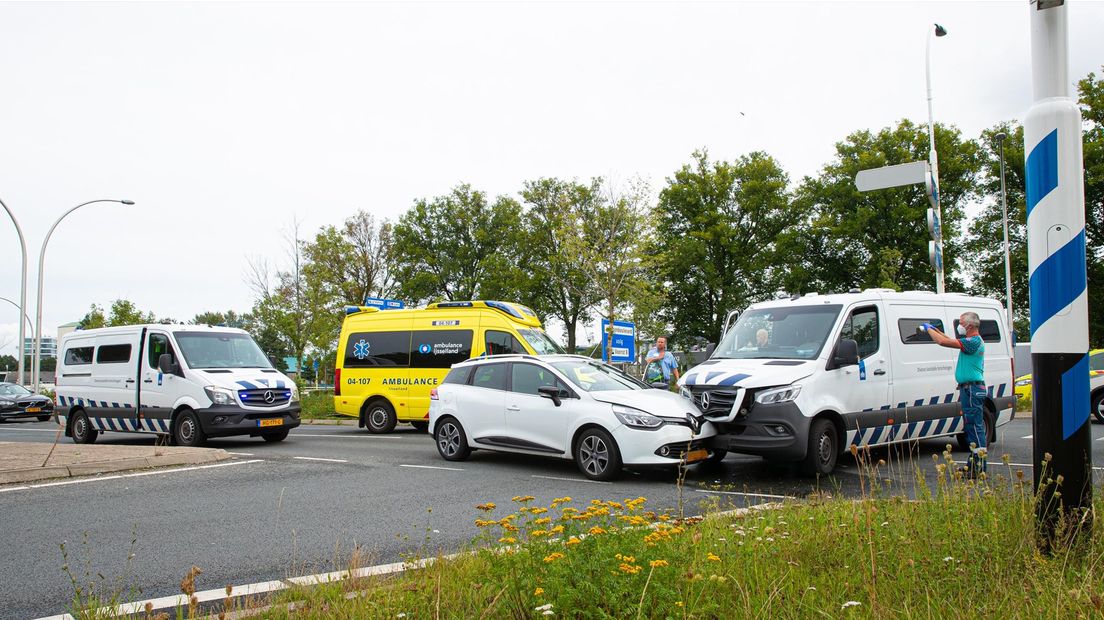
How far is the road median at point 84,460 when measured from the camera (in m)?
9.63

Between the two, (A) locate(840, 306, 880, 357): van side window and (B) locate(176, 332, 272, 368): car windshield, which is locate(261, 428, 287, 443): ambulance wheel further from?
(A) locate(840, 306, 880, 357): van side window

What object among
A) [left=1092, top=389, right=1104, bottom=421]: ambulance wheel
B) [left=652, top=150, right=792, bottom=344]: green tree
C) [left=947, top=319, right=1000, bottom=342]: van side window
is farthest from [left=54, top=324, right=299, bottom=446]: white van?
[left=652, top=150, right=792, bottom=344]: green tree

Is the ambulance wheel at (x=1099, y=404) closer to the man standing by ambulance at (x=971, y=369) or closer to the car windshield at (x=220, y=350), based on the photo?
the man standing by ambulance at (x=971, y=369)

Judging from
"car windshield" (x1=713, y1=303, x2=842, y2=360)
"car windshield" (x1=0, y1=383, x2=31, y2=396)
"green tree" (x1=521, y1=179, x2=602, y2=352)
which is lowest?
"car windshield" (x1=0, y1=383, x2=31, y2=396)

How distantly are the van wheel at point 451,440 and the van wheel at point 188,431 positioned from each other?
493 centimetres

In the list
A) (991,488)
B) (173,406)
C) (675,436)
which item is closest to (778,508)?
(991,488)

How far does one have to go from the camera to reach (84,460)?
10.4 meters

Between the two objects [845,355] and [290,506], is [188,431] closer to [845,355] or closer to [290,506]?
[290,506]

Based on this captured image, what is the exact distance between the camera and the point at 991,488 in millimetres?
5180

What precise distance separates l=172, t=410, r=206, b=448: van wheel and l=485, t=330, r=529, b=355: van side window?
5423 mm

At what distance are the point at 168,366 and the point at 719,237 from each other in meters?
37.6

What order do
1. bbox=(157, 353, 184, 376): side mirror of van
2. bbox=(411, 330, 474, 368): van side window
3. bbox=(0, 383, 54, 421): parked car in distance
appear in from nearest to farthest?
bbox=(157, 353, 184, 376): side mirror of van < bbox=(411, 330, 474, 368): van side window < bbox=(0, 383, 54, 421): parked car in distance

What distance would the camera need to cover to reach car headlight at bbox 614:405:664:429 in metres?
8.88

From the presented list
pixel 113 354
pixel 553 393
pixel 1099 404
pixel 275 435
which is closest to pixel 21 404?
pixel 113 354
